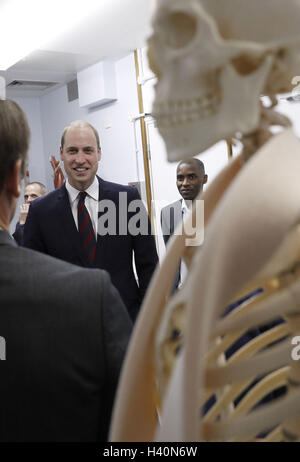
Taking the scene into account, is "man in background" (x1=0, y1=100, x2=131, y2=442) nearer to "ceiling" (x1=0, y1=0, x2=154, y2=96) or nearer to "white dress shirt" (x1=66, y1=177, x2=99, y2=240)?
"white dress shirt" (x1=66, y1=177, x2=99, y2=240)

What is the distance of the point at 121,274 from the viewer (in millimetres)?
2229

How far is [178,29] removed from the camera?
85 cm

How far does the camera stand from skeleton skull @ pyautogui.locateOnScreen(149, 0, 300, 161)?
0.80 metres

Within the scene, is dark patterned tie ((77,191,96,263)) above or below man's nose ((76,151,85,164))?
below

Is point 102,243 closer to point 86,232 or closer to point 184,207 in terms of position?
point 86,232

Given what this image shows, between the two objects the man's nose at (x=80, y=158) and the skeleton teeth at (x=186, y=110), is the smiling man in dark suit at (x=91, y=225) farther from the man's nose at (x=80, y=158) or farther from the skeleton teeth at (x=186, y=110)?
the skeleton teeth at (x=186, y=110)

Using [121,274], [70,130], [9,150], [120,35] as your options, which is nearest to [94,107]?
[120,35]

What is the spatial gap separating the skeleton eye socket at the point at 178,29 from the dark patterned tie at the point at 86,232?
4.60 feet

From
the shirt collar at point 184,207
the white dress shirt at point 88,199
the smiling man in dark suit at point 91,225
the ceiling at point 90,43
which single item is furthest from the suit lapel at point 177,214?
the ceiling at point 90,43

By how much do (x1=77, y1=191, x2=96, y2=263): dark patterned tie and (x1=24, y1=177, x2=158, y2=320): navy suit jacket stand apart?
21mm

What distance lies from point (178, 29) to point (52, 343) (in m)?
0.57

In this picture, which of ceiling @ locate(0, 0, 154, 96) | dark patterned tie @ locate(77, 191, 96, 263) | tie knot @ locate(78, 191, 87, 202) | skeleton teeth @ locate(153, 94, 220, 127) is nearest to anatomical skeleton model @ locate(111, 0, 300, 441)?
skeleton teeth @ locate(153, 94, 220, 127)
